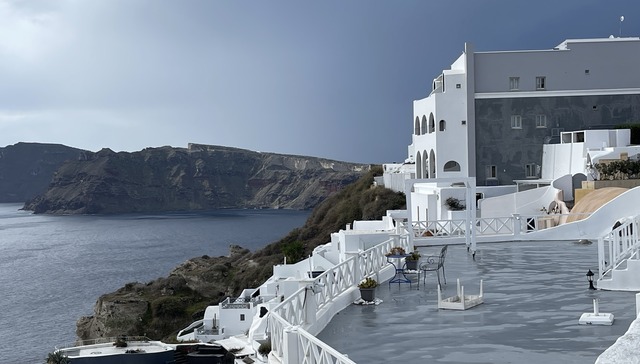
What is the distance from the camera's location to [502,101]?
4391cm

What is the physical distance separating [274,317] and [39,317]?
226 ft

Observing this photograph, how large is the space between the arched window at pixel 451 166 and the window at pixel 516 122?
13.8ft

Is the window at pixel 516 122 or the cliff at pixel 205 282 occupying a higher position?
the window at pixel 516 122

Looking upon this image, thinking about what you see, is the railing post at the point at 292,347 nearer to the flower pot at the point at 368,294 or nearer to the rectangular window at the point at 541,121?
the flower pot at the point at 368,294

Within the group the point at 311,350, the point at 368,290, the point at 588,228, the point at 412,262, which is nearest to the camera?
the point at 311,350

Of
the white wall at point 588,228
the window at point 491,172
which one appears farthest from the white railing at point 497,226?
the window at point 491,172

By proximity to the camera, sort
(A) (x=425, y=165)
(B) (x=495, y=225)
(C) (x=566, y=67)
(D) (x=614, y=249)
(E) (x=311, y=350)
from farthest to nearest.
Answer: (A) (x=425, y=165)
(C) (x=566, y=67)
(B) (x=495, y=225)
(D) (x=614, y=249)
(E) (x=311, y=350)

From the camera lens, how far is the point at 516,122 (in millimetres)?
44156

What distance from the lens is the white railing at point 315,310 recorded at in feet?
24.8

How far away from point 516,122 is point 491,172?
3.50m

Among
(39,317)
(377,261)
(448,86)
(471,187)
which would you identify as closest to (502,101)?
(448,86)

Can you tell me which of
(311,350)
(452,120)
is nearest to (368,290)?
(311,350)

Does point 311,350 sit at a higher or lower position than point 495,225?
lower

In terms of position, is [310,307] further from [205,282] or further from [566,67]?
[205,282]
